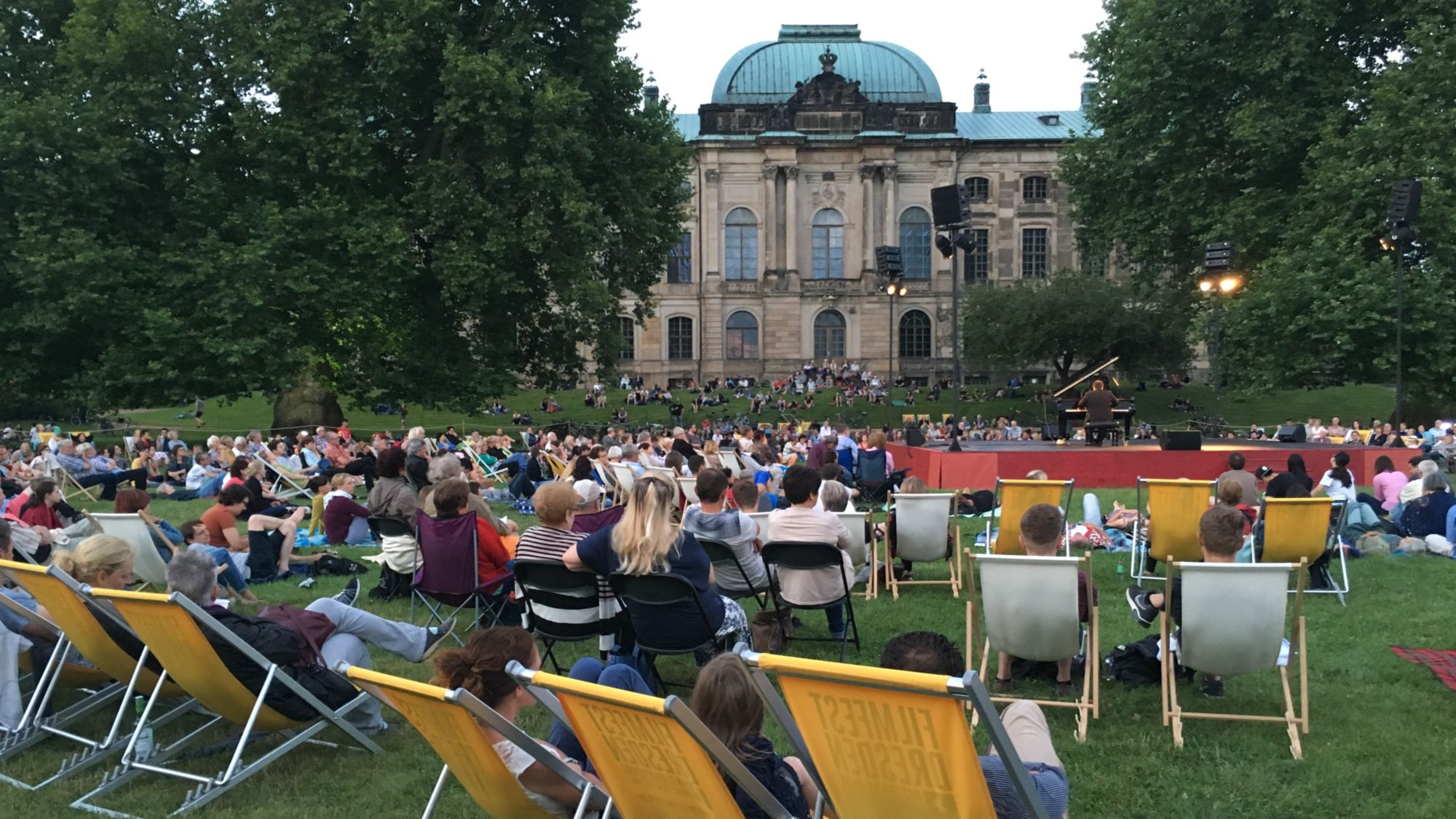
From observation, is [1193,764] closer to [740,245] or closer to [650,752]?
[650,752]

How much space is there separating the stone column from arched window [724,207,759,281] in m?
1.71

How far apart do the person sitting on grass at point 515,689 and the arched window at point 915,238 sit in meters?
57.5

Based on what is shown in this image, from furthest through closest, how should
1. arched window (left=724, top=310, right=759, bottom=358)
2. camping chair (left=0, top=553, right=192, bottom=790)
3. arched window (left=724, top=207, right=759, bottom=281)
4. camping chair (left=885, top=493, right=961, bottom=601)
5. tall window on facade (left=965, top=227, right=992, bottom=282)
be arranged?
tall window on facade (left=965, top=227, right=992, bottom=282)
arched window (left=724, top=310, right=759, bottom=358)
arched window (left=724, top=207, right=759, bottom=281)
camping chair (left=885, top=493, right=961, bottom=601)
camping chair (left=0, top=553, right=192, bottom=790)

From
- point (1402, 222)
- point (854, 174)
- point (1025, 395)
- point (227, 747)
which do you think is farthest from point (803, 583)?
point (854, 174)

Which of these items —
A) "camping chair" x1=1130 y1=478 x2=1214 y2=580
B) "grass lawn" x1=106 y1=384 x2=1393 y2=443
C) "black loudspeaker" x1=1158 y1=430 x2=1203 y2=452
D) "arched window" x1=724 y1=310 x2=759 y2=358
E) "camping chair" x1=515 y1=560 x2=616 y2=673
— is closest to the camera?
"camping chair" x1=515 y1=560 x2=616 y2=673

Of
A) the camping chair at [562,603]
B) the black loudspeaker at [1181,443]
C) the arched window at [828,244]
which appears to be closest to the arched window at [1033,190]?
the arched window at [828,244]

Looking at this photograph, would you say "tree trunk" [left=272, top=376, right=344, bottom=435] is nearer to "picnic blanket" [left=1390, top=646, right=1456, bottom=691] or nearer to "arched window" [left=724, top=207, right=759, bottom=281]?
"picnic blanket" [left=1390, top=646, right=1456, bottom=691]

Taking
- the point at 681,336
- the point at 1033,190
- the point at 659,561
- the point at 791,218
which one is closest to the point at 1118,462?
the point at 659,561

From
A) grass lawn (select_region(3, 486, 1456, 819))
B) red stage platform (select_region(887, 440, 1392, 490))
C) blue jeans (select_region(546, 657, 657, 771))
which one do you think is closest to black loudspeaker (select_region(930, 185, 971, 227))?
red stage platform (select_region(887, 440, 1392, 490))

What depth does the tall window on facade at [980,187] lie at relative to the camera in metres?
61.1

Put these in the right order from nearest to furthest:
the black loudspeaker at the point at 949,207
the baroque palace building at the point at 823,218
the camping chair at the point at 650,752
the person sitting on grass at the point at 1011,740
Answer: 1. the camping chair at the point at 650,752
2. the person sitting on grass at the point at 1011,740
3. the black loudspeaker at the point at 949,207
4. the baroque palace building at the point at 823,218

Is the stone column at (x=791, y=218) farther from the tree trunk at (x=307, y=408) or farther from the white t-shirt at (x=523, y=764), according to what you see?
the white t-shirt at (x=523, y=764)

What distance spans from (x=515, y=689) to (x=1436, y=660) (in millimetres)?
5708

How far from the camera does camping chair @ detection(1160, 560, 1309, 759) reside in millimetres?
4844
